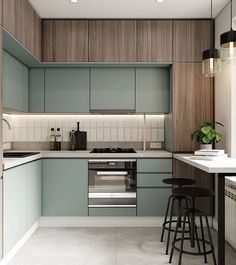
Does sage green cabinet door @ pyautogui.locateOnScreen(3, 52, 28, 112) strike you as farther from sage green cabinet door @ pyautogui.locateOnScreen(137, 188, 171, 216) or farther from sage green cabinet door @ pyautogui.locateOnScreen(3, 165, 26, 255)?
sage green cabinet door @ pyautogui.locateOnScreen(137, 188, 171, 216)

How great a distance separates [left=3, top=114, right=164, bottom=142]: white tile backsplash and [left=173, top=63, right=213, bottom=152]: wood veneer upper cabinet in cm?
60

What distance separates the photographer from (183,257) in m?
3.06

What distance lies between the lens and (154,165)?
4016 mm

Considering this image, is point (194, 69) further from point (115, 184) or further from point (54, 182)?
point (54, 182)

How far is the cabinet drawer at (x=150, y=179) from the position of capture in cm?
402

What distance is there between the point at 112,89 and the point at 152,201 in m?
1.54

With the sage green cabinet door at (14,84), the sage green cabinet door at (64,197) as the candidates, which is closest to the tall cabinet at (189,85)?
the sage green cabinet door at (64,197)

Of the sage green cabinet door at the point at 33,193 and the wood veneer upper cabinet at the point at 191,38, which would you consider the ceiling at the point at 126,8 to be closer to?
the wood veneer upper cabinet at the point at 191,38

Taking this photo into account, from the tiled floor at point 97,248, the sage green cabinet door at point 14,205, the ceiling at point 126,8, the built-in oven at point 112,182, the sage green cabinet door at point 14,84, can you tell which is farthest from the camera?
the built-in oven at point 112,182

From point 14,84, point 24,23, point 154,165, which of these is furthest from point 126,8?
point 154,165

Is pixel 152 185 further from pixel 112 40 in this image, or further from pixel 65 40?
pixel 65 40

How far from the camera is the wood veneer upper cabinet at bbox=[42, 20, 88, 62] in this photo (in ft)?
13.3

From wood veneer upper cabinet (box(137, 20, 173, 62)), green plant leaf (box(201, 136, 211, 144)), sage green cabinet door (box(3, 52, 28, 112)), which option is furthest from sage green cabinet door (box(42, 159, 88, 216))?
→ wood veneer upper cabinet (box(137, 20, 173, 62))

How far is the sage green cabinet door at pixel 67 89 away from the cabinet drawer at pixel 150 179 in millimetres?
1149
